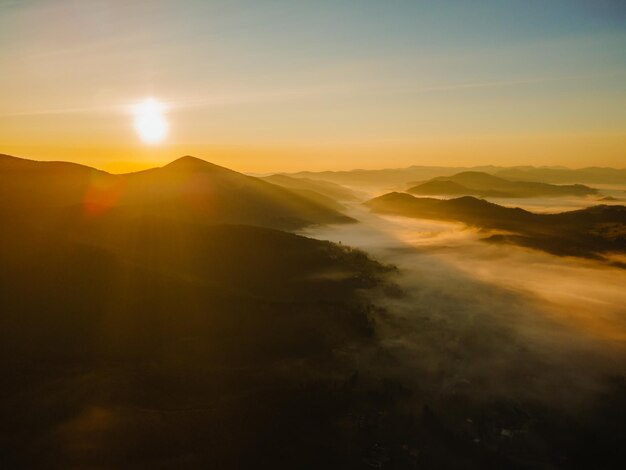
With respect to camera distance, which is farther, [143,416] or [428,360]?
[428,360]

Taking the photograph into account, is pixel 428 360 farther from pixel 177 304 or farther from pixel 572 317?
pixel 177 304

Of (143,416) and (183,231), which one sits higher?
(183,231)

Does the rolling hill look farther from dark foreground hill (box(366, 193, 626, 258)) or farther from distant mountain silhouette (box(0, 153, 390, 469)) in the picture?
distant mountain silhouette (box(0, 153, 390, 469))

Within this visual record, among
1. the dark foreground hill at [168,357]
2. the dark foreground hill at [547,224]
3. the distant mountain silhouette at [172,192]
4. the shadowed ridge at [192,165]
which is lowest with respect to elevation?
the dark foreground hill at [168,357]

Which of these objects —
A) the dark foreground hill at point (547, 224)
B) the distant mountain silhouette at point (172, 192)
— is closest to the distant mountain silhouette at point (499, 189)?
the dark foreground hill at point (547, 224)

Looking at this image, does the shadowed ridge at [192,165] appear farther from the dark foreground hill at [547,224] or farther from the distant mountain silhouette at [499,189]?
the distant mountain silhouette at [499,189]

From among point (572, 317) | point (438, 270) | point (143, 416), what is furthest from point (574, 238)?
point (143, 416)

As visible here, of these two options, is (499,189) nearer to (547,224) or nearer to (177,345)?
(547,224)
